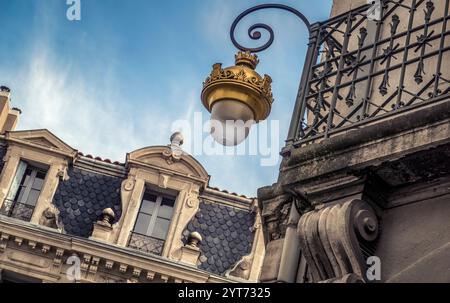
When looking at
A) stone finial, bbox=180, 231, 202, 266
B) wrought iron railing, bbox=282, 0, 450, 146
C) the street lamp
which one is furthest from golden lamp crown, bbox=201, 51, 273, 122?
stone finial, bbox=180, 231, 202, 266

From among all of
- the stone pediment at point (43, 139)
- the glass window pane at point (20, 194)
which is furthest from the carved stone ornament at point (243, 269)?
the glass window pane at point (20, 194)

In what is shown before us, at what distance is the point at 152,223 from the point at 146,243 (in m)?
0.57

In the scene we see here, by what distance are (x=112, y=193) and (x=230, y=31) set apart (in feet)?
43.5

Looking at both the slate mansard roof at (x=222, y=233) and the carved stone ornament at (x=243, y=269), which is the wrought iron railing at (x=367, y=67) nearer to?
the carved stone ornament at (x=243, y=269)

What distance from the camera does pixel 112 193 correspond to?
2045 cm

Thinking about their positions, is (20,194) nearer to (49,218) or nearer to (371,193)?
(49,218)

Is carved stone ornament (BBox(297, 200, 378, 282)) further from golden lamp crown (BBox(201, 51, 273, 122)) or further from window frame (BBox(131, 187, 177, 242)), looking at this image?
window frame (BBox(131, 187, 177, 242))

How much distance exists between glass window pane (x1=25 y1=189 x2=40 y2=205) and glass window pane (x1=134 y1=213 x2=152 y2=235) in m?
2.17

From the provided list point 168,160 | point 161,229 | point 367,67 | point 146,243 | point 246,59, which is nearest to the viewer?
point 367,67

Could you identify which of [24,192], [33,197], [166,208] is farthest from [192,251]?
[24,192]

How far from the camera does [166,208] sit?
20344mm

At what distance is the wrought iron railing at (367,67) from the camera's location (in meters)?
6.24

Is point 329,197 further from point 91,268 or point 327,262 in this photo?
point 91,268
